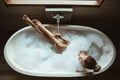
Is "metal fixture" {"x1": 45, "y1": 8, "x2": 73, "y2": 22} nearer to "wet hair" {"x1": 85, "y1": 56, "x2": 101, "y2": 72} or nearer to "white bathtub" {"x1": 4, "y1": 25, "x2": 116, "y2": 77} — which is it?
"white bathtub" {"x1": 4, "y1": 25, "x2": 116, "y2": 77}

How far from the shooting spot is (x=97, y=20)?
117 cm

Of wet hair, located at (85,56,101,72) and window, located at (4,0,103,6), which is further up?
window, located at (4,0,103,6)

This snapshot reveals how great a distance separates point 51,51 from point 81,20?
25 centimetres

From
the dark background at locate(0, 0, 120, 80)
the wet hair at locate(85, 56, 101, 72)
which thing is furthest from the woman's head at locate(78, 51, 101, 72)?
the dark background at locate(0, 0, 120, 80)

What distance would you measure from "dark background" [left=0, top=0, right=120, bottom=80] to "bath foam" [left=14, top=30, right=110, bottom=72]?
0.33 feet

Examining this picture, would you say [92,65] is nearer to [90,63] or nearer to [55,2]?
[90,63]

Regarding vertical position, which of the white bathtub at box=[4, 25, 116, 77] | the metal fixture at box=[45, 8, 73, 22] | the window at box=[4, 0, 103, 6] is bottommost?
the white bathtub at box=[4, 25, 116, 77]

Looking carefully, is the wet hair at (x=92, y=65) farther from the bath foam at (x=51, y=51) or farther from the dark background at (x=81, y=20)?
the dark background at (x=81, y=20)

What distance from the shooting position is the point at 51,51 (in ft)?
3.50

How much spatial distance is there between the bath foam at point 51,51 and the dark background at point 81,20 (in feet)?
0.33

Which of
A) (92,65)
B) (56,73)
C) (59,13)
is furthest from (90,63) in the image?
(59,13)

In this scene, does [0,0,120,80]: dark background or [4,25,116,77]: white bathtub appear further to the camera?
[0,0,120,80]: dark background

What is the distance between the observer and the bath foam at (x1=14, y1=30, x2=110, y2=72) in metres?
1.01

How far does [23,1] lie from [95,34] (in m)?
0.40
